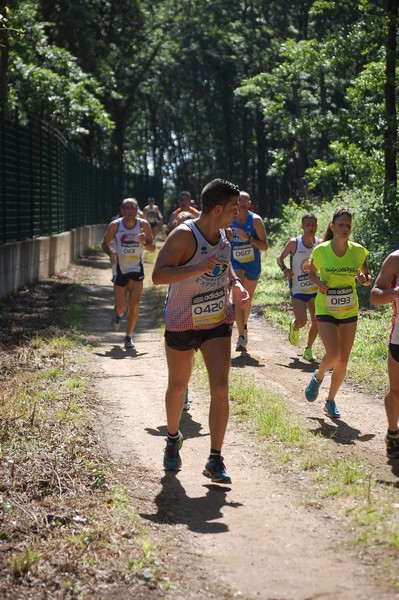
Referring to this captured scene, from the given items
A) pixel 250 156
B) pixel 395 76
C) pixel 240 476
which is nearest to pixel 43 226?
pixel 395 76

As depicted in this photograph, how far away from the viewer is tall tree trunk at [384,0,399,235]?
1847 centimetres

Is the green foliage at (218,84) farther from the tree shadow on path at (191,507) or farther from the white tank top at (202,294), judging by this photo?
the tree shadow on path at (191,507)

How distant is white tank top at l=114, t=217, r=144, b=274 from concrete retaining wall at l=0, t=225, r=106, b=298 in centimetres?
362

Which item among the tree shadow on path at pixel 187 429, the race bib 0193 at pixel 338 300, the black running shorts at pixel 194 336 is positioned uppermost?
the race bib 0193 at pixel 338 300

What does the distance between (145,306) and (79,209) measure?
14.3 metres

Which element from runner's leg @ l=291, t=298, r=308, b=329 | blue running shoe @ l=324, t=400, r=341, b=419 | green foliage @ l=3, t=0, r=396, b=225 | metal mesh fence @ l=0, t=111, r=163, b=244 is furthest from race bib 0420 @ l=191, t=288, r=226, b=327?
metal mesh fence @ l=0, t=111, r=163, b=244

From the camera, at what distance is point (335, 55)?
1988cm

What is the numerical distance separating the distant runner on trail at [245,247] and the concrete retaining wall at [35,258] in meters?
5.08

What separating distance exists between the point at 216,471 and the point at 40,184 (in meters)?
15.6

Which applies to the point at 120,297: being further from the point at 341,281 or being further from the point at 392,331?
the point at 392,331

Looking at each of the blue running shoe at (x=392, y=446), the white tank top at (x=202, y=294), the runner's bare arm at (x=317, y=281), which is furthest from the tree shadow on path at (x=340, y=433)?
the white tank top at (x=202, y=294)

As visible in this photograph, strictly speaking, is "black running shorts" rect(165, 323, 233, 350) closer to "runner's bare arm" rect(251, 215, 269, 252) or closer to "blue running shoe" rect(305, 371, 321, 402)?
"blue running shoe" rect(305, 371, 321, 402)

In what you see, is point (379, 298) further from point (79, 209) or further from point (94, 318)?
point (79, 209)

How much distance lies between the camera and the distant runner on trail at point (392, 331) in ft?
23.5
